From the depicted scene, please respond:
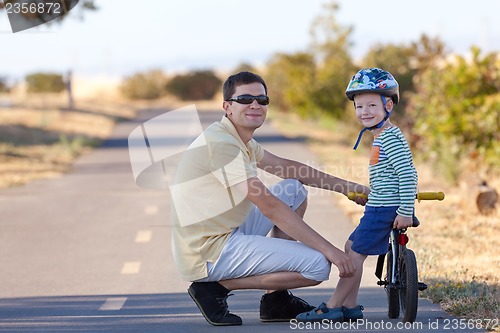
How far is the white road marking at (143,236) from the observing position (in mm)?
11094

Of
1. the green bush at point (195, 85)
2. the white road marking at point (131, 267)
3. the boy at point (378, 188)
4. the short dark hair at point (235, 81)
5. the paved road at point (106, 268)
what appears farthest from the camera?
the green bush at point (195, 85)

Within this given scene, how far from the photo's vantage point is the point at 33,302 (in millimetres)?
7734

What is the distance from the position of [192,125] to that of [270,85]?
14.2 meters

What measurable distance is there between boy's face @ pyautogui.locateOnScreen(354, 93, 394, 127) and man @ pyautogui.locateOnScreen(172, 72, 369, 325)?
0.58 metres

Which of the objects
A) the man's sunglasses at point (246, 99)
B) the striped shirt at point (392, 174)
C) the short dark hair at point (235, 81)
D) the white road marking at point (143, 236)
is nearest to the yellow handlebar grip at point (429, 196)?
the striped shirt at point (392, 174)

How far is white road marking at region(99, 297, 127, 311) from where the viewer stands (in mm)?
7356

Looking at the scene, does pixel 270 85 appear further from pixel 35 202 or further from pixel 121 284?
pixel 121 284

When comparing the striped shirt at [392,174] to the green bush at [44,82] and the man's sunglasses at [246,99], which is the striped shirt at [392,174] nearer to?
the man's sunglasses at [246,99]

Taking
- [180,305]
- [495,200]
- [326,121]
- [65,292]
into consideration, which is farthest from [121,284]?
[326,121]

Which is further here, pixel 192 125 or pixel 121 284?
pixel 192 125

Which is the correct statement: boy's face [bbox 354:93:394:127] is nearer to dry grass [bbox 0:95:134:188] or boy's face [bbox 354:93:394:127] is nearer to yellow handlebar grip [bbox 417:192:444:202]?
yellow handlebar grip [bbox 417:192:444:202]

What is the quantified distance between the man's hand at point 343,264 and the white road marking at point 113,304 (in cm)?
201

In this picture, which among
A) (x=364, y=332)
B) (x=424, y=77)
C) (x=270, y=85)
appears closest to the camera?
(x=364, y=332)

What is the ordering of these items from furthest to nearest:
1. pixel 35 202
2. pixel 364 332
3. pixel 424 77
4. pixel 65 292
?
pixel 424 77
pixel 35 202
pixel 65 292
pixel 364 332
